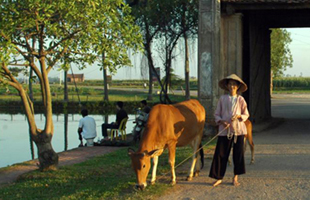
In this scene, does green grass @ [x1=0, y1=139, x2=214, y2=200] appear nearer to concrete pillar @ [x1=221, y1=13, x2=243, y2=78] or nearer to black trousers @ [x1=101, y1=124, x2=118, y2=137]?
black trousers @ [x1=101, y1=124, x2=118, y2=137]

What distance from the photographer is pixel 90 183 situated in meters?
Result: 9.18

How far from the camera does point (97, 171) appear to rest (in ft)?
33.2

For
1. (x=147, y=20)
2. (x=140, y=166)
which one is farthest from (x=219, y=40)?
(x=147, y=20)

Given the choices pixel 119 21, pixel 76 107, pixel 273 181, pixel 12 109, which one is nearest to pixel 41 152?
pixel 119 21

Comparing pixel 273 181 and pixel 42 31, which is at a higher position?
pixel 42 31

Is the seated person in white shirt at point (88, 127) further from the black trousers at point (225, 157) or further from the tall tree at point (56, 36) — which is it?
the black trousers at point (225, 157)

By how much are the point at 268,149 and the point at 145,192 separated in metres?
5.65

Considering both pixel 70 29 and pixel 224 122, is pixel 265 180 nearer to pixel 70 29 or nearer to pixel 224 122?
pixel 224 122

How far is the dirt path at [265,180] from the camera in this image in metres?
7.67

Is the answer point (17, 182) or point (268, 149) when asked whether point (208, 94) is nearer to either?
point (268, 149)

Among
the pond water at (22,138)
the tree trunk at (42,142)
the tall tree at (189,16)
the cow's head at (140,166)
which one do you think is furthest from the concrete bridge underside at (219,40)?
the tall tree at (189,16)

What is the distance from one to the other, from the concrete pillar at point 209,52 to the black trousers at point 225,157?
22.6ft

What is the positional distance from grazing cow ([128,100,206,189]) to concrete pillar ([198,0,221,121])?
18.3 feet

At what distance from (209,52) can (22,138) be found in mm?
11025
